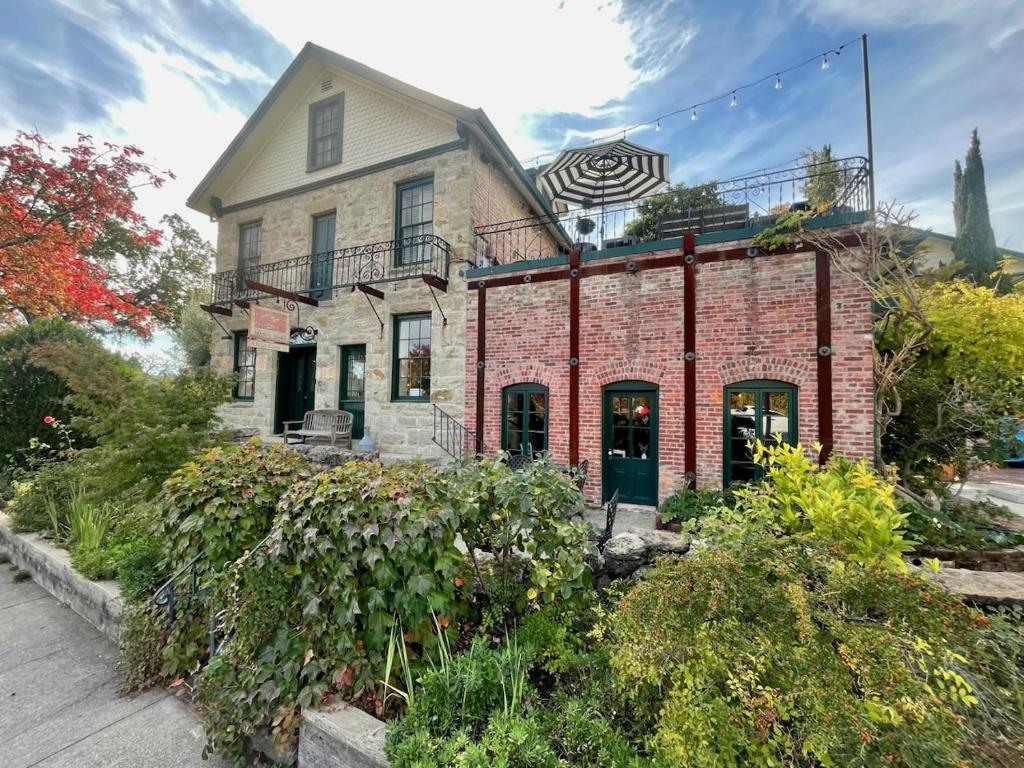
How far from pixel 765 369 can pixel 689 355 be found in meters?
1.14

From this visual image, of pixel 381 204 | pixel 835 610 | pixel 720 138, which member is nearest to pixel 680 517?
pixel 835 610

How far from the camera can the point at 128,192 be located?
9.00m

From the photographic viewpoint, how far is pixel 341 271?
10336 mm

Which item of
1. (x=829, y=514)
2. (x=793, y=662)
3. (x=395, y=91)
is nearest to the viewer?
(x=793, y=662)

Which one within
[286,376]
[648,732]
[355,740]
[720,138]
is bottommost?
[355,740]

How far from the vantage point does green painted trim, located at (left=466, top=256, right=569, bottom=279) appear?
26.7ft

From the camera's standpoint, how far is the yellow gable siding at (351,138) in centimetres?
981

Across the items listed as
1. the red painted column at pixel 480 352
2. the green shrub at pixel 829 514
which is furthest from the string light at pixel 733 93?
the green shrub at pixel 829 514

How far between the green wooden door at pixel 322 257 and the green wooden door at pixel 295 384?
1.57 meters

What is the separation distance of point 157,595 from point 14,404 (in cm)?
874

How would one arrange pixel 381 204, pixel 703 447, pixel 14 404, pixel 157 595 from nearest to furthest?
pixel 157 595 → pixel 703 447 → pixel 14 404 → pixel 381 204

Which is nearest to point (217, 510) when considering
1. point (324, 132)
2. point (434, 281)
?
point (434, 281)

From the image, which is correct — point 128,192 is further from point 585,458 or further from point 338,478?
point 585,458

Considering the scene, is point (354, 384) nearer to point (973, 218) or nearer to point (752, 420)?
point (752, 420)
